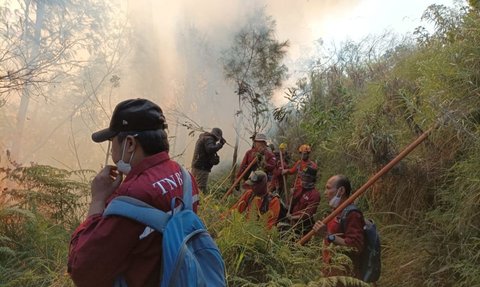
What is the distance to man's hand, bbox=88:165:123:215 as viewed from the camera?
5.34 ft

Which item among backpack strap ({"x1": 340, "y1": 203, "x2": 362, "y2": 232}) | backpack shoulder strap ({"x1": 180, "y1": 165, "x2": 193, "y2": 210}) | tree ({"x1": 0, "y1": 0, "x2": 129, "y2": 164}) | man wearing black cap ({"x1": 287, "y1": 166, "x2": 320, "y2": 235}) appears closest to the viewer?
backpack shoulder strap ({"x1": 180, "y1": 165, "x2": 193, "y2": 210})

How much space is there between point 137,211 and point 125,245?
106mm

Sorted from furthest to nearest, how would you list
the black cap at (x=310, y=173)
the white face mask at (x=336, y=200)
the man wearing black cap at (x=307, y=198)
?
1. the black cap at (x=310, y=173)
2. the man wearing black cap at (x=307, y=198)
3. the white face mask at (x=336, y=200)

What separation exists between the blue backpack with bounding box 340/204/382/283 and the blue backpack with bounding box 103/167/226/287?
211 centimetres

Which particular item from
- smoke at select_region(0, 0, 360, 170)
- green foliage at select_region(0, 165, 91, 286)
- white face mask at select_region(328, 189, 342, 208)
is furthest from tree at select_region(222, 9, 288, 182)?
white face mask at select_region(328, 189, 342, 208)

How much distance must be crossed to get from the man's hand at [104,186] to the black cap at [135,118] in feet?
0.41

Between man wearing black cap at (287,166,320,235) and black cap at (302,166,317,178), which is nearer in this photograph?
man wearing black cap at (287,166,320,235)

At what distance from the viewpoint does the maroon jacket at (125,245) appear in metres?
1.45

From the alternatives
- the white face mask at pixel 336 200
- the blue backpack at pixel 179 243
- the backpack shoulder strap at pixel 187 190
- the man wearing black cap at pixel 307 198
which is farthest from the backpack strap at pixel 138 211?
the man wearing black cap at pixel 307 198

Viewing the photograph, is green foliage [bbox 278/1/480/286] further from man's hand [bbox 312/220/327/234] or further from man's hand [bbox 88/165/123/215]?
man's hand [bbox 88/165/123/215]

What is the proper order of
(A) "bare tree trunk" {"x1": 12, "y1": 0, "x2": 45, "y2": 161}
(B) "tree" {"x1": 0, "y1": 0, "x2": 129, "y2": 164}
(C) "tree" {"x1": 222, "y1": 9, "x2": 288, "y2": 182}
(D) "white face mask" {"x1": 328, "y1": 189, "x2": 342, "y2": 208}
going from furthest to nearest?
1. (C) "tree" {"x1": 222, "y1": 9, "x2": 288, "y2": 182}
2. (A) "bare tree trunk" {"x1": 12, "y1": 0, "x2": 45, "y2": 161}
3. (B) "tree" {"x1": 0, "y1": 0, "x2": 129, "y2": 164}
4. (D) "white face mask" {"x1": 328, "y1": 189, "x2": 342, "y2": 208}

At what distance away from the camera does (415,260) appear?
450 cm

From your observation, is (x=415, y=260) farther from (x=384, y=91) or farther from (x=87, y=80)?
(x=87, y=80)

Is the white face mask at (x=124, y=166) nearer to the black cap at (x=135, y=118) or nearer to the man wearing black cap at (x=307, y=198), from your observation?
the black cap at (x=135, y=118)
